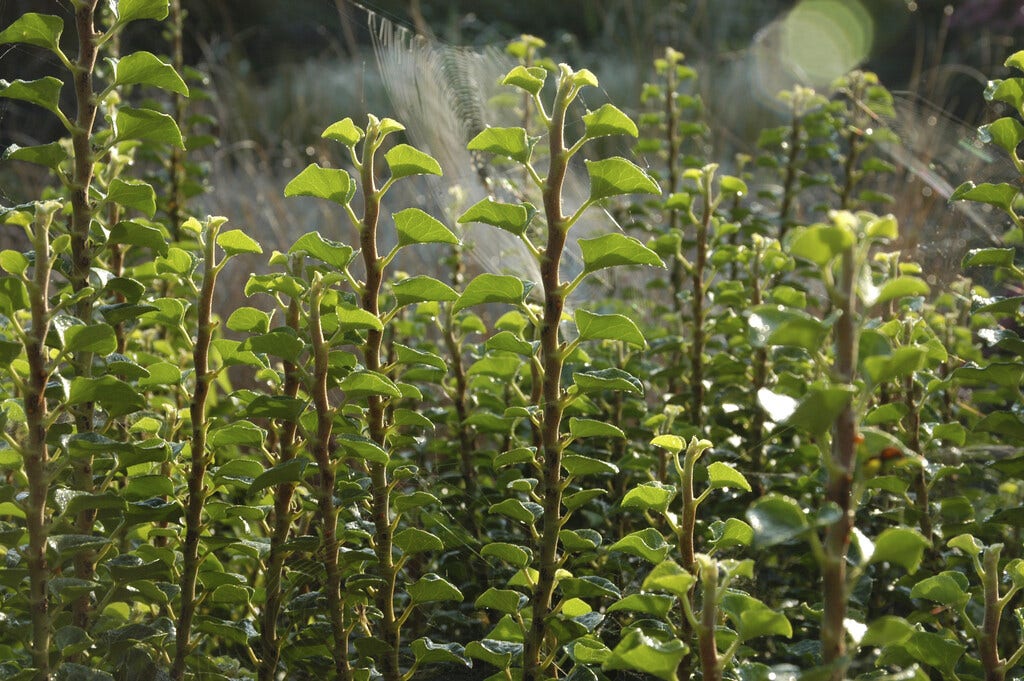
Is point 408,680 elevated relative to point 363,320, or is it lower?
lower

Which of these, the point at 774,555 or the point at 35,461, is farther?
the point at 774,555

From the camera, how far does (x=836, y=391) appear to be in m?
0.62

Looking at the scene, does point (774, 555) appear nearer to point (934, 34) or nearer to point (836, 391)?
point (836, 391)

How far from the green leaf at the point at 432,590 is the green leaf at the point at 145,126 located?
0.51m

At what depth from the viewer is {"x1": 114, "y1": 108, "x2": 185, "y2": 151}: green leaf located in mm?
984

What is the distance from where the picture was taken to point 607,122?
90cm

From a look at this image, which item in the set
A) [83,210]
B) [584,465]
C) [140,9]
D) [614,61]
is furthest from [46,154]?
[614,61]

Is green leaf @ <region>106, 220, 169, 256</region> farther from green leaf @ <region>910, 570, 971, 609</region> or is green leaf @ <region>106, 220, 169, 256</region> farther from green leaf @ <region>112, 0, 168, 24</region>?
green leaf @ <region>910, 570, 971, 609</region>

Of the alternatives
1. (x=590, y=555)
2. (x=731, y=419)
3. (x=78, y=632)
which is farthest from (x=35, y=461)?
(x=731, y=419)

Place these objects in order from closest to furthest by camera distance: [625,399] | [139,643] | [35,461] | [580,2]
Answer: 1. [35,461]
2. [139,643]
3. [625,399]
4. [580,2]

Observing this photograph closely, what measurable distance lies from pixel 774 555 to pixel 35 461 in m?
1.01

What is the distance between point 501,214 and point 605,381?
7.2 inches

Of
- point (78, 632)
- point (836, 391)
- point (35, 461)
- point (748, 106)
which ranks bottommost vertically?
point (748, 106)

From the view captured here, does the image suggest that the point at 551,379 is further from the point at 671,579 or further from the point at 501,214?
the point at 671,579
